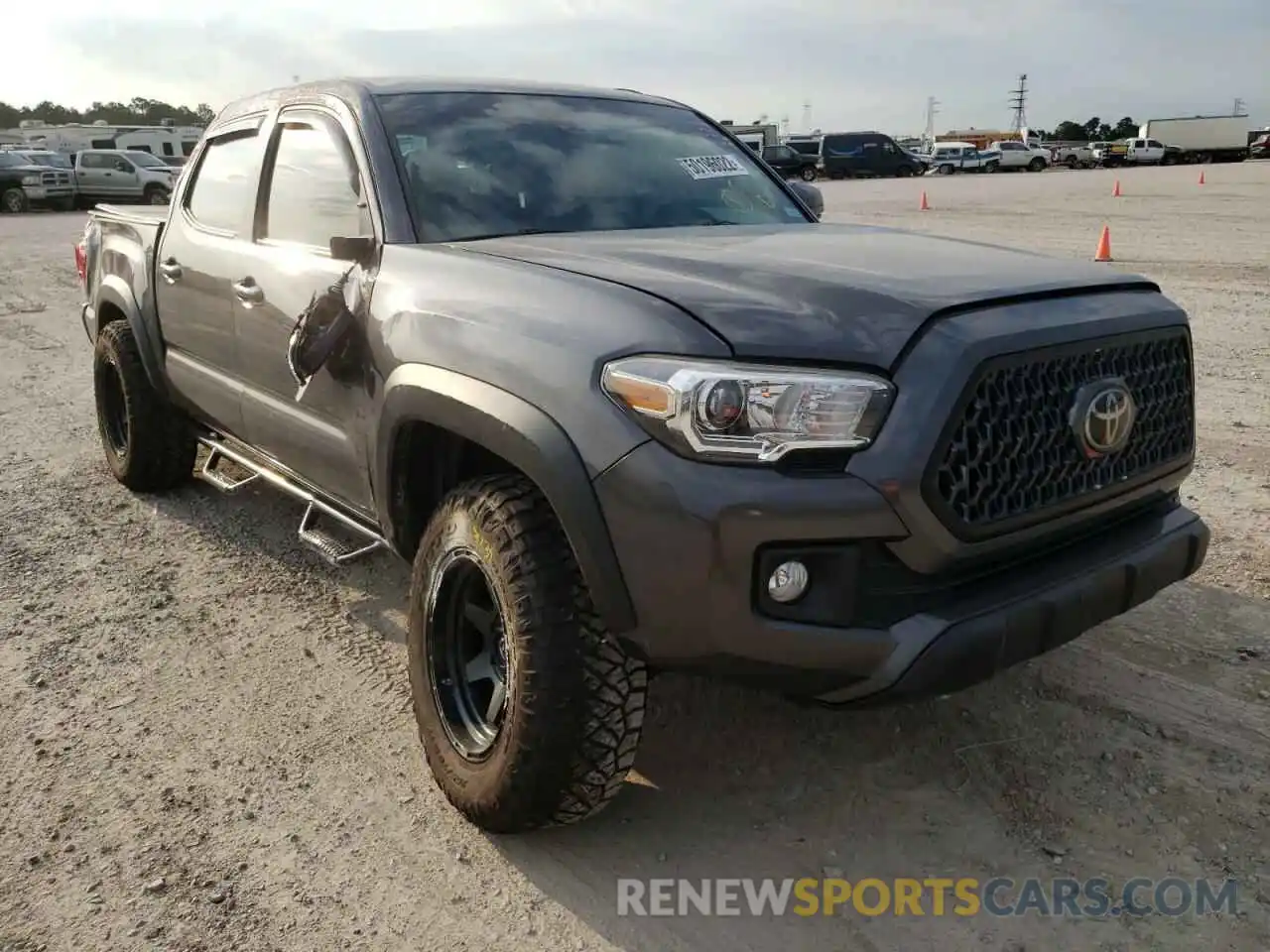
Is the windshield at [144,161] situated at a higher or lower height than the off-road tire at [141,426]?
higher

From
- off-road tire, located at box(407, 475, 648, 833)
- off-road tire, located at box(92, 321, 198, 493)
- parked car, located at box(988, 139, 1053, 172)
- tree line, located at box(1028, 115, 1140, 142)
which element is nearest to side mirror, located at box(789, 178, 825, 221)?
off-road tire, located at box(407, 475, 648, 833)

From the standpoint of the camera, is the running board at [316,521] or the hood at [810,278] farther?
the running board at [316,521]

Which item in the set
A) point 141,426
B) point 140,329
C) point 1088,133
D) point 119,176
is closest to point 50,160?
point 119,176

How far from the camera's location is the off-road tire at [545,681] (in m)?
2.42

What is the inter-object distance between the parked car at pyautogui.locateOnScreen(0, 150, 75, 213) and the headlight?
32.0 m

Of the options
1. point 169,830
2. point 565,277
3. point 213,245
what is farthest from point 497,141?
point 169,830

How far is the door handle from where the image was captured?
3.66 m

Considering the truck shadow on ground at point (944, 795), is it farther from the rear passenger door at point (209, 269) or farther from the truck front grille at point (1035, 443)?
the rear passenger door at point (209, 269)

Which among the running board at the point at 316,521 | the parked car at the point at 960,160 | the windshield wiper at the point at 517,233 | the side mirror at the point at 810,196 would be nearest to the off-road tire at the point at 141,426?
the running board at the point at 316,521

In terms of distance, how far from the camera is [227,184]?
14.1 ft

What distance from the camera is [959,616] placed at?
86.8 inches

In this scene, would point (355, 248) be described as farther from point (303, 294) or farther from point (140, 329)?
point (140, 329)
